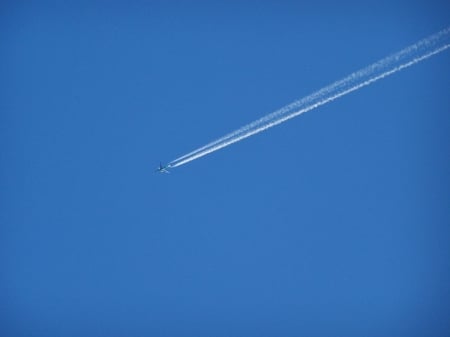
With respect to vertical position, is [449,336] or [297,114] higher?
[297,114]

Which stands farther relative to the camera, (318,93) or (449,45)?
(318,93)

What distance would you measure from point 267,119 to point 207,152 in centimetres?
264

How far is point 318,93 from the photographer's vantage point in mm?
16891

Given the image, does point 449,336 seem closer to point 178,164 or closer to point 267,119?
point 267,119

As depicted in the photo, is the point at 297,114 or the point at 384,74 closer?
the point at 384,74

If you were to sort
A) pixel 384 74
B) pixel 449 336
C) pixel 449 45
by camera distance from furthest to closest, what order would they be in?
pixel 449 336
pixel 384 74
pixel 449 45

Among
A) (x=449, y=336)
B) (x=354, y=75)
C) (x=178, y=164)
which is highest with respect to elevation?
(x=354, y=75)

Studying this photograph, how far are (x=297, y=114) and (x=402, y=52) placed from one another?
4000 mm

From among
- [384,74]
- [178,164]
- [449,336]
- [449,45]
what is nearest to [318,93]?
[384,74]

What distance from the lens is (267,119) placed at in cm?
1728

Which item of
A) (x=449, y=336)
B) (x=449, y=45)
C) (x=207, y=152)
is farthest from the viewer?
(x=207, y=152)

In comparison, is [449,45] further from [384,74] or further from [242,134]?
[242,134]

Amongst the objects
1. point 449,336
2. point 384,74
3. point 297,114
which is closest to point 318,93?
point 297,114

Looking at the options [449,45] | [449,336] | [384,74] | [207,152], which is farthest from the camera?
[207,152]
